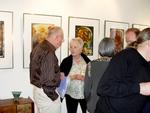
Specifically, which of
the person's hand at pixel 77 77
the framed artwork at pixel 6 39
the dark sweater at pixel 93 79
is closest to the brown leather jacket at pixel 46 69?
the dark sweater at pixel 93 79

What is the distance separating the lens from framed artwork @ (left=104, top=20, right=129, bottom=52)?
5168 mm

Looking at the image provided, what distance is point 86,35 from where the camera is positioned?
4.86 m

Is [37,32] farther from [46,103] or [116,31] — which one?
[116,31]

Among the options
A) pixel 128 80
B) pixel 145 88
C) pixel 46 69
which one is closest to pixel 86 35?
pixel 46 69

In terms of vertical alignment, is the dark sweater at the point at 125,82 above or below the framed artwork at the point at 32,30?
below

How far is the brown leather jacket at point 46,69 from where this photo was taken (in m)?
2.89

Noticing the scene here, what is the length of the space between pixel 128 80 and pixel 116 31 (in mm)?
3748

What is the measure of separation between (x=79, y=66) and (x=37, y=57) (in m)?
1.08

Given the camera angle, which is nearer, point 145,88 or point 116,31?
point 145,88

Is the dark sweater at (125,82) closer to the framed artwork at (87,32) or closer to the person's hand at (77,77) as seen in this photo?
the person's hand at (77,77)

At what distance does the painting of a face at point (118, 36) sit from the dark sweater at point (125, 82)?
140 inches

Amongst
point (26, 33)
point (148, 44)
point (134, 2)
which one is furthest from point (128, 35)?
point (134, 2)

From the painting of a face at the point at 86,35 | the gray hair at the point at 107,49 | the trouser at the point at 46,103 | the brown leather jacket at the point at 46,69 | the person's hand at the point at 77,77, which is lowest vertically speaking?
the trouser at the point at 46,103

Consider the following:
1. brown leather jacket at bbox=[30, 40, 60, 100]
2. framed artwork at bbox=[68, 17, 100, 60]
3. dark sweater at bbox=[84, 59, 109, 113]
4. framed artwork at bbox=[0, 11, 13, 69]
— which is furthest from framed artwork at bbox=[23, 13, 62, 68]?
dark sweater at bbox=[84, 59, 109, 113]
